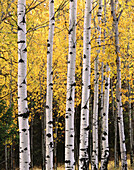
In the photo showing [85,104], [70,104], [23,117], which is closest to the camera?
[23,117]

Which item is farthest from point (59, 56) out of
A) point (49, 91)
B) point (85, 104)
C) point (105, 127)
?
point (85, 104)

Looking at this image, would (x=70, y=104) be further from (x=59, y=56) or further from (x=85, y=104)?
(x=59, y=56)

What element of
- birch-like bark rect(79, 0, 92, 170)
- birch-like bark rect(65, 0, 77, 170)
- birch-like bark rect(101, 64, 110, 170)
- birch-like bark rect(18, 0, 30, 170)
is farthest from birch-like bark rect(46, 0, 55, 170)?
birch-like bark rect(101, 64, 110, 170)

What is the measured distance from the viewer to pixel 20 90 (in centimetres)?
492

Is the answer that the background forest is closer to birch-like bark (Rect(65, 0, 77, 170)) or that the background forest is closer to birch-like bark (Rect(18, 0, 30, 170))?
birch-like bark (Rect(65, 0, 77, 170))

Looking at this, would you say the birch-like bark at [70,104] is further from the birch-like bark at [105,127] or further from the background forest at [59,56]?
the birch-like bark at [105,127]

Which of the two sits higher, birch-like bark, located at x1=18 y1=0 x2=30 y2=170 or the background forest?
the background forest

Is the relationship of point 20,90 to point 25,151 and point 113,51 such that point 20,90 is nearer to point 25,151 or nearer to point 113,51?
point 25,151

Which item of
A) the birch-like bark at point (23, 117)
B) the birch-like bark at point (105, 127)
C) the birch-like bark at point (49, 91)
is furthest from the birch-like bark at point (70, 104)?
the birch-like bark at point (105, 127)

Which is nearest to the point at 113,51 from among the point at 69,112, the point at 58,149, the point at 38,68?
the point at 69,112

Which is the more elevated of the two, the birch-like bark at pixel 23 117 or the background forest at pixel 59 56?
the background forest at pixel 59 56

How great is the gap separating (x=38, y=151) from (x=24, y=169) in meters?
17.3

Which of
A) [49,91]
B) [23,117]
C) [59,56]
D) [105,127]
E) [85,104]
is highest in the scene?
[59,56]

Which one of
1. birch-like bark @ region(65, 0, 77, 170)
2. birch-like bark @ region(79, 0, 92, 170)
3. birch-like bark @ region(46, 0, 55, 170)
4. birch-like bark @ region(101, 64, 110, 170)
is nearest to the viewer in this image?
birch-like bark @ region(65, 0, 77, 170)
